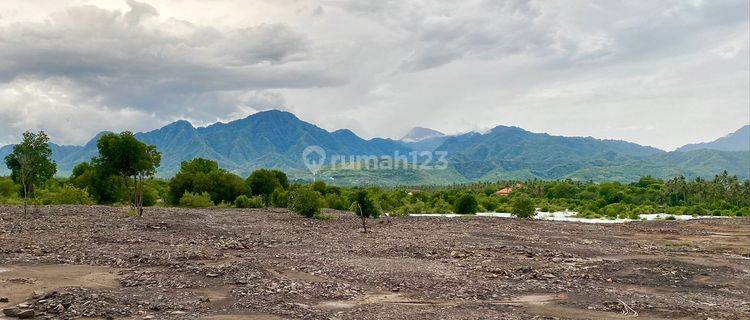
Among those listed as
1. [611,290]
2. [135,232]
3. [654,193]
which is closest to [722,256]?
[611,290]

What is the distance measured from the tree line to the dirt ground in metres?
10.6

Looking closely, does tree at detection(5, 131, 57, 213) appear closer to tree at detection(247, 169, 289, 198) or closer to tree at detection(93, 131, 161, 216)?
tree at detection(93, 131, 161, 216)

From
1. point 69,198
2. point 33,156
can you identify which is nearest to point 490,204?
point 69,198

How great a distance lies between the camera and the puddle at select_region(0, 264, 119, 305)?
1758cm

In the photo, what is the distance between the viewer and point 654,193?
128 metres

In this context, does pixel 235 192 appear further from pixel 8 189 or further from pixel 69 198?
pixel 8 189

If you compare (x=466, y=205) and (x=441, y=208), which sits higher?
(x=466, y=205)

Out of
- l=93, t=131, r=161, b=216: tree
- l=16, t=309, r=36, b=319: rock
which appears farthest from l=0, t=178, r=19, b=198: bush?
l=16, t=309, r=36, b=319: rock

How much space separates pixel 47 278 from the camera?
19.7m

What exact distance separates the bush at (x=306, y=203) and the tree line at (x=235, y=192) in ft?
0.37

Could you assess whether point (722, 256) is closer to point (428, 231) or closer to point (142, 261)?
point (428, 231)

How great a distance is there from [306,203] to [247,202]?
26340 millimetres

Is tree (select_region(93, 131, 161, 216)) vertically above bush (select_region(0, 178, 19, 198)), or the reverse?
tree (select_region(93, 131, 161, 216))

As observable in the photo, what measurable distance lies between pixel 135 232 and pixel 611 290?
94.6ft
